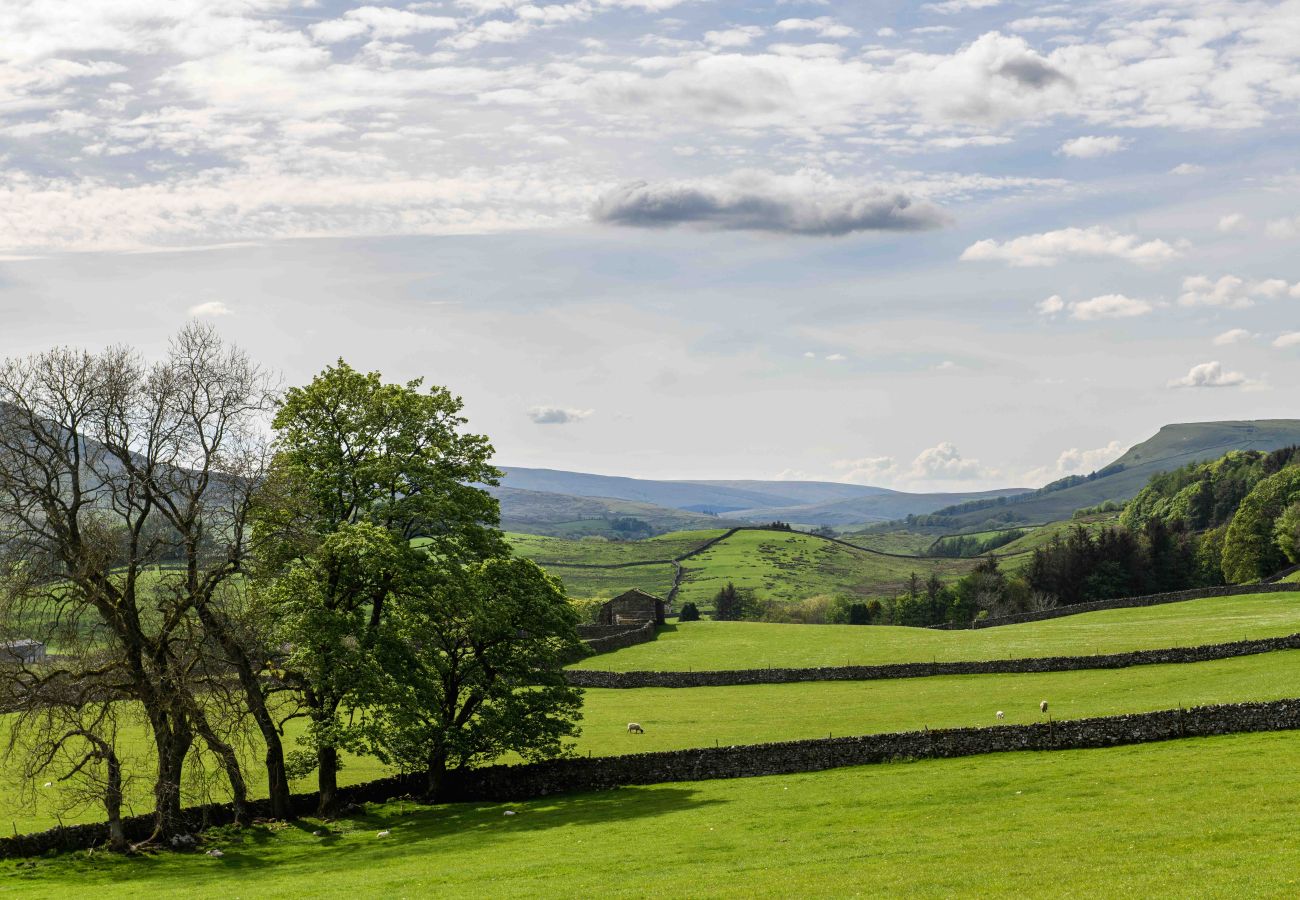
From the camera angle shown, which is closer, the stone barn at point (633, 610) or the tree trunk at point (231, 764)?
the tree trunk at point (231, 764)

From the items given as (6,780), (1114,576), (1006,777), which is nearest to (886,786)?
(1006,777)

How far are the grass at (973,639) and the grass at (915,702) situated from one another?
33.8 ft

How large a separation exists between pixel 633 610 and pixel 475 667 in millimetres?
61105

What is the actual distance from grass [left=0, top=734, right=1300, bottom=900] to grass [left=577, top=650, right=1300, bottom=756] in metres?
8.53

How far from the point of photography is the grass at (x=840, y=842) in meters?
22.9

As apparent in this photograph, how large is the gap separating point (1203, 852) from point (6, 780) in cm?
4291

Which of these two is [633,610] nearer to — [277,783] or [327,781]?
[327,781]

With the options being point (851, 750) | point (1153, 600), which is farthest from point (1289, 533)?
point (851, 750)

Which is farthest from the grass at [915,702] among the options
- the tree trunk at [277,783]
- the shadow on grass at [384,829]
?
the tree trunk at [277,783]

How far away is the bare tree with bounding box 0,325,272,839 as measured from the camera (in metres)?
32.7

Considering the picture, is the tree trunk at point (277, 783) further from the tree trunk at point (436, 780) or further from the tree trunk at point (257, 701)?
the tree trunk at point (436, 780)

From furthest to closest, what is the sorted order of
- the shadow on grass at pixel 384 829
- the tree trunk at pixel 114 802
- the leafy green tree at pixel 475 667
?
the leafy green tree at pixel 475 667 → the tree trunk at pixel 114 802 → the shadow on grass at pixel 384 829

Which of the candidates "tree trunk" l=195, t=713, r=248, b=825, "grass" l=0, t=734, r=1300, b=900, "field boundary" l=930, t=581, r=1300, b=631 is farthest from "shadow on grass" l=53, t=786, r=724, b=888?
"field boundary" l=930, t=581, r=1300, b=631

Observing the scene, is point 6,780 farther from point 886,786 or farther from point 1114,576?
point 1114,576
